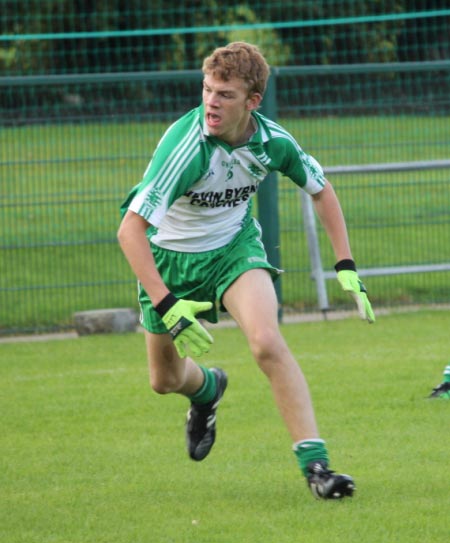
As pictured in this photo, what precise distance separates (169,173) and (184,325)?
680mm

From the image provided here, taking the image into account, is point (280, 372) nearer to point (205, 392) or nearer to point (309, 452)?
point (309, 452)

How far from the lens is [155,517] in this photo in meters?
5.57

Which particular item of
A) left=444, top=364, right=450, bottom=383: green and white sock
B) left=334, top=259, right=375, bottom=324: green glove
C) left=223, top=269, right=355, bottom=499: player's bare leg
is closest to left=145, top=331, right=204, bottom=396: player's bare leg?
left=223, top=269, right=355, bottom=499: player's bare leg

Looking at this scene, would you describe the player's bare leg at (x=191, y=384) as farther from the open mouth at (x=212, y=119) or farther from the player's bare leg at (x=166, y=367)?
the open mouth at (x=212, y=119)

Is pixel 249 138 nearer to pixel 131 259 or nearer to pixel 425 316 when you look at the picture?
pixel 131 259

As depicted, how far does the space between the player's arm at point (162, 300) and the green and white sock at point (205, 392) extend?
1187mm

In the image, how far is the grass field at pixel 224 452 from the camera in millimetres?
5398

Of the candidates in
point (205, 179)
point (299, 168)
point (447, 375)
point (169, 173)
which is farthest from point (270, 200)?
point (169, 173)

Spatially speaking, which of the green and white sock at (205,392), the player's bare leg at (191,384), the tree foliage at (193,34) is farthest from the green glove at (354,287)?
the tree foliage at (193,34)

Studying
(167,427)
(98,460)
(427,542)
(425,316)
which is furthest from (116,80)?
(427,542)

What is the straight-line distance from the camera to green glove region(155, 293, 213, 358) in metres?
5.52

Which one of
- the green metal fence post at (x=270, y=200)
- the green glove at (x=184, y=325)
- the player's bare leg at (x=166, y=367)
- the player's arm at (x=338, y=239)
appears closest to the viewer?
the green glove at (x=184, y=325)

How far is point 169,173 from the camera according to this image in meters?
5.75

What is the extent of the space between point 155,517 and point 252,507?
16.4 inches
